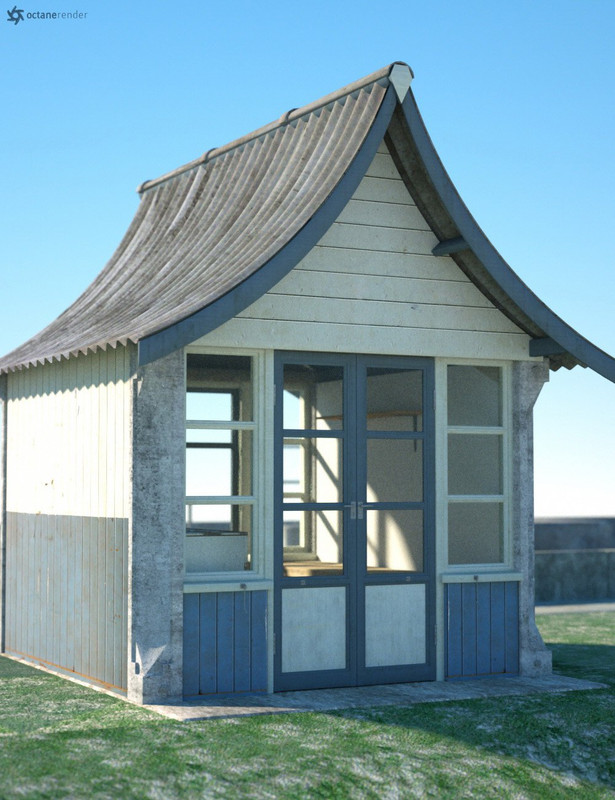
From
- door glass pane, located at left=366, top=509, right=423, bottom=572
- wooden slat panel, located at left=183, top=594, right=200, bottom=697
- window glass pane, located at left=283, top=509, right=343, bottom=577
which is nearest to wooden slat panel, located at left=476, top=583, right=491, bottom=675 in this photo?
door glass pane, located at left=366, top=509, right=423, bottom=572

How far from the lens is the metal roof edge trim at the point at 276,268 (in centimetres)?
903

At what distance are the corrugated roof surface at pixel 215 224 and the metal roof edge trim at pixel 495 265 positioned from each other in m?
0.46

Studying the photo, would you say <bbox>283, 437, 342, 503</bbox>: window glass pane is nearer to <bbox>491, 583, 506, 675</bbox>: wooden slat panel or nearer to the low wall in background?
<bbox>491, 583, 506, 675</bbox>: wooden slat panel

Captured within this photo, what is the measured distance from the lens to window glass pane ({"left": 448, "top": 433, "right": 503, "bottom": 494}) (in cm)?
1122

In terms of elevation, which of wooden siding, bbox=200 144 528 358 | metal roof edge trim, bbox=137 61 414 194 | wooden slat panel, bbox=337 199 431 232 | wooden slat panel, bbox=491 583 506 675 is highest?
metal roof edge trim, bbox=137 61 414 194

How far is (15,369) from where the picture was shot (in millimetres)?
11852

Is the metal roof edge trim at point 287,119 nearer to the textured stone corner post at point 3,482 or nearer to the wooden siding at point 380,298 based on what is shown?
the wooden siding at point 380,298

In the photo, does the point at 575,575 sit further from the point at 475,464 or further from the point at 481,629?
the point at 481,629

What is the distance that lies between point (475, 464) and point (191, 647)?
3243 millimetres

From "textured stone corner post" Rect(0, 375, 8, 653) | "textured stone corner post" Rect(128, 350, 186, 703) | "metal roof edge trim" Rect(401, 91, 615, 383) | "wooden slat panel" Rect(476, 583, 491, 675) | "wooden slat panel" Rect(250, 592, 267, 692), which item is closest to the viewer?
"textured stone corner post" Rect(128, 350, 186, 703)

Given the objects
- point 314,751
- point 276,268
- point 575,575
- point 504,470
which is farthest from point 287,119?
point 575,575

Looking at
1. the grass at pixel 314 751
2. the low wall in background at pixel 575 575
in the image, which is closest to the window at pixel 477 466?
the grass at pixel 314 751

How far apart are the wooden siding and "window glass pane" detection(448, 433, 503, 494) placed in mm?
865

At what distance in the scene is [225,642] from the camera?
31.9 ft
